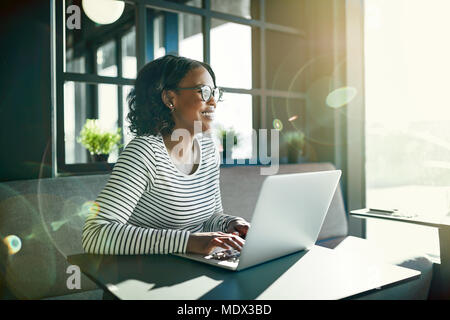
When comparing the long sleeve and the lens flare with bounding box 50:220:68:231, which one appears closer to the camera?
the long sleeve

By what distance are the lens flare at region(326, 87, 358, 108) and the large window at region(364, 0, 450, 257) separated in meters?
0.18

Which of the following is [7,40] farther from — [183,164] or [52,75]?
[183,164]

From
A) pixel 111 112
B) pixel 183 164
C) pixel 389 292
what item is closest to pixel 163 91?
pixel 183 164

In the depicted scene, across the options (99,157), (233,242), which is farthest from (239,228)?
(99,157)

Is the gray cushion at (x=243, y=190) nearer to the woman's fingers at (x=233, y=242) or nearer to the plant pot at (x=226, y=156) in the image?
Answer: the plant pot at (x=226, y=156)

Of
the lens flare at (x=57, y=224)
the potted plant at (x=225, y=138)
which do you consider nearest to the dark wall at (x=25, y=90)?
the lens flare at (x=57, y=224)

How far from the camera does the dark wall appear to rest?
177cm

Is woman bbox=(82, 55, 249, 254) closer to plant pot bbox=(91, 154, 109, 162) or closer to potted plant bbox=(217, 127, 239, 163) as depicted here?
plant pot bbox=(91, 154, 109, 162)

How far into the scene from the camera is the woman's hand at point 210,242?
1.06 m

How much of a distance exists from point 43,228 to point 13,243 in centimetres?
13

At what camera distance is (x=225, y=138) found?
8.90 ft

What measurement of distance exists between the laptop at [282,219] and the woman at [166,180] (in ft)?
0.31

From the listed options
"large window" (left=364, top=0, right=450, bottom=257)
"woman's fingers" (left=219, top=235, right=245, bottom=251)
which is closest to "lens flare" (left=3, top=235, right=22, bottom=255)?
"woman's fingers" (left=219, top=235, right=245, bottom=251)

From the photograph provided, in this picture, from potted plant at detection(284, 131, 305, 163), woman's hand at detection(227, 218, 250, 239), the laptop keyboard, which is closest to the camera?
the laptop keyboard
